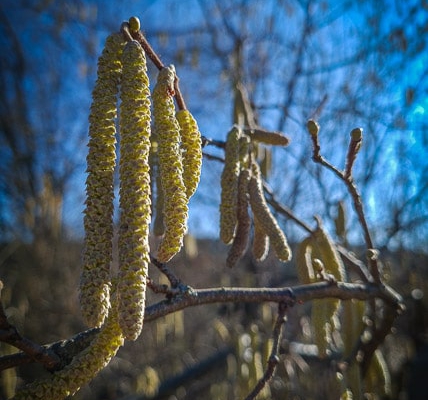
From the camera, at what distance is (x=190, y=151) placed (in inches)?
31.7

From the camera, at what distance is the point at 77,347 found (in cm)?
84

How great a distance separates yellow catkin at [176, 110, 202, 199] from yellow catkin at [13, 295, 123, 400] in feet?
0.87

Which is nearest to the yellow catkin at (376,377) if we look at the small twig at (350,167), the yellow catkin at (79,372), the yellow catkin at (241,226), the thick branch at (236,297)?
the thick branch at (236,297)

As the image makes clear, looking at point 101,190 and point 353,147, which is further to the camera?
point 353,147

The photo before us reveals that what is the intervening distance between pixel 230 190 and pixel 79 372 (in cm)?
51

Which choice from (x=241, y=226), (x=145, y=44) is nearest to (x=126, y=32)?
(x=145, y=44)

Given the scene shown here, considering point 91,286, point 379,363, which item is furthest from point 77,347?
point 379,363

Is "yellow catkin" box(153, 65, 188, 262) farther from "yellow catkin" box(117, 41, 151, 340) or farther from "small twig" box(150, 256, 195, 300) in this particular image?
"small twig" box(150, 256, 195, 300)

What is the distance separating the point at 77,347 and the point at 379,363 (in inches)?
45.7

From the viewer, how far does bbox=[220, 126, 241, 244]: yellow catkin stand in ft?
3.13

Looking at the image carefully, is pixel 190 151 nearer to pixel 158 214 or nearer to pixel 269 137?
pixel 158 214

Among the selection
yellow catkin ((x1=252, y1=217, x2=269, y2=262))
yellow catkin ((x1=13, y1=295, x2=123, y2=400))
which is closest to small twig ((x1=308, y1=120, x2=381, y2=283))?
yellow catkin ((x1=252, y1=217, x2=269, y2=262))

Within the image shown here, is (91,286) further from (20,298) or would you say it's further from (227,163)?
(20,298)

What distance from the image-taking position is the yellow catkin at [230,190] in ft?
3.13
